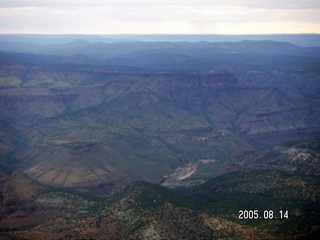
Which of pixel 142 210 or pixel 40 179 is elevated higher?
pixel 142 210

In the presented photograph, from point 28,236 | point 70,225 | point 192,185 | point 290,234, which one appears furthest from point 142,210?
point 192,185

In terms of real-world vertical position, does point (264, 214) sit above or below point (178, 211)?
below

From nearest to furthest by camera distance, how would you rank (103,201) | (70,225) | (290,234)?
(290,234)
(70,225)
(103,201)

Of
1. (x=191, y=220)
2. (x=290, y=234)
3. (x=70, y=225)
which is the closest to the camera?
(x=290, y=234)

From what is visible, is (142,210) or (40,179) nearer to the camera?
(142,210)

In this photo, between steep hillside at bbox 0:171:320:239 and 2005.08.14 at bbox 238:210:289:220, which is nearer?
steep hillside at bbox 0:171:320:239

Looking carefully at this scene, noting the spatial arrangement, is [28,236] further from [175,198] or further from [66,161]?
[66,161]

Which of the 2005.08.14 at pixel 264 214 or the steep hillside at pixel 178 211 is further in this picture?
the 2005.08.14 at pixel 264 214

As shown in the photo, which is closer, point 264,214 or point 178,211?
point 178,211
